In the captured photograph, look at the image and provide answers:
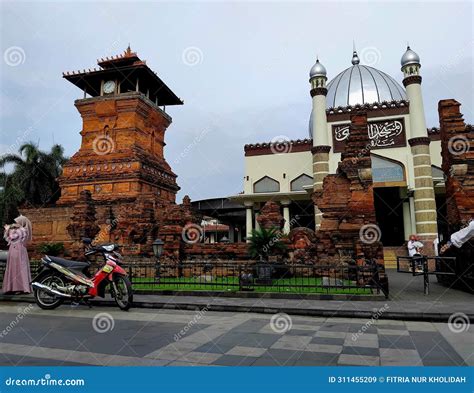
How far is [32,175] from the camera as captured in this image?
28.5 metres

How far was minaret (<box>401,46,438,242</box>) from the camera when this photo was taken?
23.6m

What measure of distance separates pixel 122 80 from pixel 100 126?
13.6 ft

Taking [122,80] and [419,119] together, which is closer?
[419,119]

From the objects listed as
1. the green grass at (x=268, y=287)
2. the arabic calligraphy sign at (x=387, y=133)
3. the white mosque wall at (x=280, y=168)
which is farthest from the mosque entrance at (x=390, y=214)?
the green grass at (x=268, y=287)

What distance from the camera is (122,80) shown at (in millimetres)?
27734

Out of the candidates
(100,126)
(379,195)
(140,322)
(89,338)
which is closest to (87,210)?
(140,322)

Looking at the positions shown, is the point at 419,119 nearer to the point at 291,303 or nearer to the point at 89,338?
the point at 291,303
